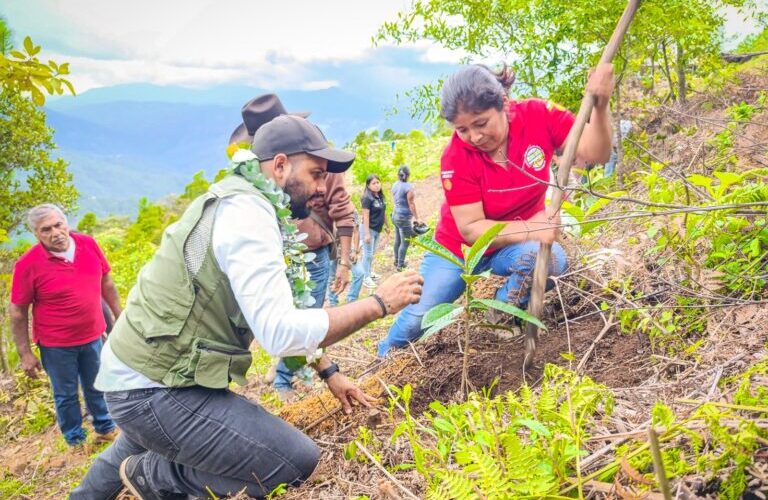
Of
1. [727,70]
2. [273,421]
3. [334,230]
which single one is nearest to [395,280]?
[273,421]

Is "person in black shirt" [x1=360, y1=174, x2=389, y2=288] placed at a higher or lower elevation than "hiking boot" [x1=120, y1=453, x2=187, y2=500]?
lower

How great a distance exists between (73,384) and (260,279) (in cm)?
381

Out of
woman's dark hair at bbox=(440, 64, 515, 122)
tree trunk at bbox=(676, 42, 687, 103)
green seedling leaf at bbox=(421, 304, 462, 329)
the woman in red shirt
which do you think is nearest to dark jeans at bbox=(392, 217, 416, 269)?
tree trunk at bbox=(676, 42, 687, 103)

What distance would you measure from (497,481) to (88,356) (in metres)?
4.79

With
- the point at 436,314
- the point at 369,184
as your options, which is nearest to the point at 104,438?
the point at 436,314

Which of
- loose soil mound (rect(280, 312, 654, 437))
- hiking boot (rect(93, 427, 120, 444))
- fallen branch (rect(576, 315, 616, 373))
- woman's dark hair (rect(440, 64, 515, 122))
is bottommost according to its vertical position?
hiking boot (rect(93, 427, 120, 444))

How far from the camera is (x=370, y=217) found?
30.5ft

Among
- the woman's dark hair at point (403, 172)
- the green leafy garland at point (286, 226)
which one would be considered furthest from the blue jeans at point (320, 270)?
the woman's dark hair at point (403, 172)

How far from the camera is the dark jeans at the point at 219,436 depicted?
2.32m

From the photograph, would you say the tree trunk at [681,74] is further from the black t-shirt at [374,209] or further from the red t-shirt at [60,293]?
the red t-shirt at [60,293]

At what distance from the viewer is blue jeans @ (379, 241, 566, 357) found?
295 cm

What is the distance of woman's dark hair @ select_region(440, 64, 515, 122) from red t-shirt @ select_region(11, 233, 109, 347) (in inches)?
144

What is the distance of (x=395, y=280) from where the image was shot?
2377 mm

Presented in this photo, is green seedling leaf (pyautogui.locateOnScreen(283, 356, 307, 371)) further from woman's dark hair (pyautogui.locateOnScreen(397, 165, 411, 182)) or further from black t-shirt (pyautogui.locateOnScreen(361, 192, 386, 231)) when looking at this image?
woman's dark hair (pyautogui.locateOnScreen(397, 165, 411, 182))
